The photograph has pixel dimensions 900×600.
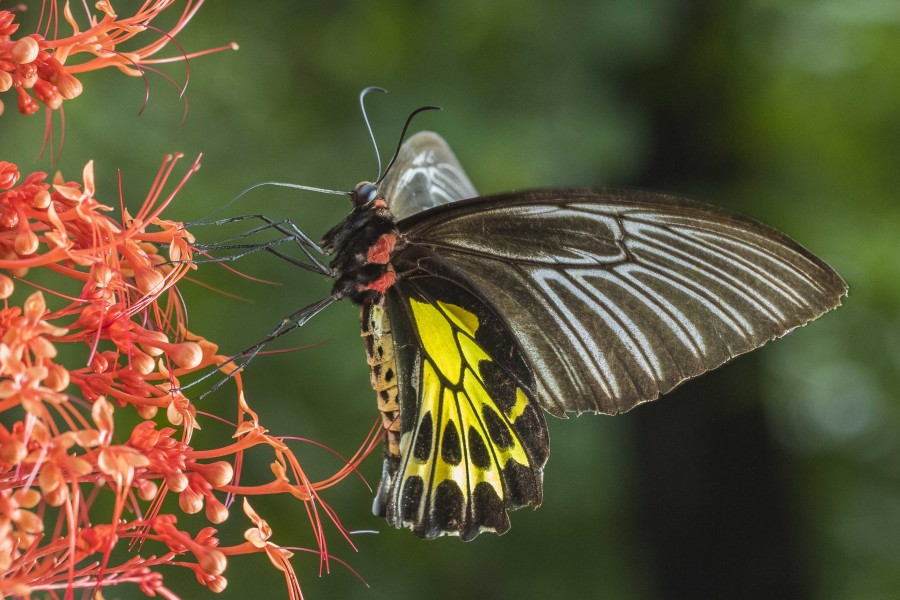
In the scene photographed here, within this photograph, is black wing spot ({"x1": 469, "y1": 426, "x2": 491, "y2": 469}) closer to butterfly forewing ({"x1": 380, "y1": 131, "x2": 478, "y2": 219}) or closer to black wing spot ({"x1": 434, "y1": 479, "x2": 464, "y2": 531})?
black wing spot ({"x1": 434, "y1": 479, "x2": 464, "y2": 531})

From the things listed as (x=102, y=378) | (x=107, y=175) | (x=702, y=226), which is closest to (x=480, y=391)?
(x=702, y=226)

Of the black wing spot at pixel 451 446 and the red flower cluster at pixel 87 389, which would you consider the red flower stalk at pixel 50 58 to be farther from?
the black wing spot at pixel 451 446

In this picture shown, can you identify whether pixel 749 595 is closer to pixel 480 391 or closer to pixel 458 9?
pixel 480 391

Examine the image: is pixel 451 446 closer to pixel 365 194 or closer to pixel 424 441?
pixel 424 441

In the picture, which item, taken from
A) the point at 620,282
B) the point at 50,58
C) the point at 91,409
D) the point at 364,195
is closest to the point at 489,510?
the point at 620,282

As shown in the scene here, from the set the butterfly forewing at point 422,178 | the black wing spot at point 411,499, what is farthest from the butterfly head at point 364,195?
the black wing spot at point 411,499

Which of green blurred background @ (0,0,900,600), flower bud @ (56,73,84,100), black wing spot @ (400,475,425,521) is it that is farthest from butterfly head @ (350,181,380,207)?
green blurred background @ (0,0,900,600)

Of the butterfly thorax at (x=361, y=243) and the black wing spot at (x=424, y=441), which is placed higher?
the butterfly thorax at (x=361, y=243)
